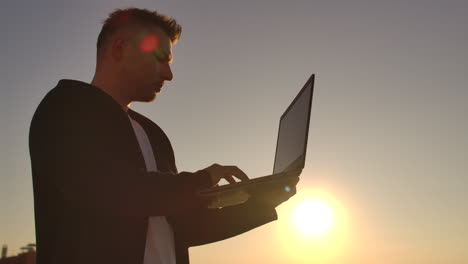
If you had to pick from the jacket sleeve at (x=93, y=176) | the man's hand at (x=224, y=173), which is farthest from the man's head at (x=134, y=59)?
the man's hand at (x=224, y=173)

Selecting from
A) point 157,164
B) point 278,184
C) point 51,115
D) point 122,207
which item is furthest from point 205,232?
point 51,115

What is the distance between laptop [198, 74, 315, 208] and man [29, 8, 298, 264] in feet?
0.30

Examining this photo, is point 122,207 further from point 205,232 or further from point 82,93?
point 205,232

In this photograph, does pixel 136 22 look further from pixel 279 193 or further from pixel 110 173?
pixel 279 193

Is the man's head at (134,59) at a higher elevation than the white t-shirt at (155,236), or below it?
higher

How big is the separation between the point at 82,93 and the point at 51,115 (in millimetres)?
274

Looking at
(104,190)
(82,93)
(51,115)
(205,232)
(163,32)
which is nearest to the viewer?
(104,190)

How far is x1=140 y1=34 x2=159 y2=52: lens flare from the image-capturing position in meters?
3.47

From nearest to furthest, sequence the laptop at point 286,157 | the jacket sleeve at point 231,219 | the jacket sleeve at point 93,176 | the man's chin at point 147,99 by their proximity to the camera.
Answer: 1. the jacket sleeve at point 93,176
2. the laptop at point 286,157
3. the man's chin at point 147,99
4. the jacket sleeve at point 231,219

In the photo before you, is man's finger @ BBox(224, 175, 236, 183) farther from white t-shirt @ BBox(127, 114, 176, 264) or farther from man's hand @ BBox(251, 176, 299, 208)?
white t-shirt @ BBox(127, 114, 176, 264)

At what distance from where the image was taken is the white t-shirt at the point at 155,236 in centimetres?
311

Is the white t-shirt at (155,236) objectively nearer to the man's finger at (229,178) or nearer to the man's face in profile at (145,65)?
the man's face in profile at (145,65)

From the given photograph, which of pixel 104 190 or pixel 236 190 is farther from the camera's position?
pixel 236 190

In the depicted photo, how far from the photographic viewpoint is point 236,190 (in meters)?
2.99
